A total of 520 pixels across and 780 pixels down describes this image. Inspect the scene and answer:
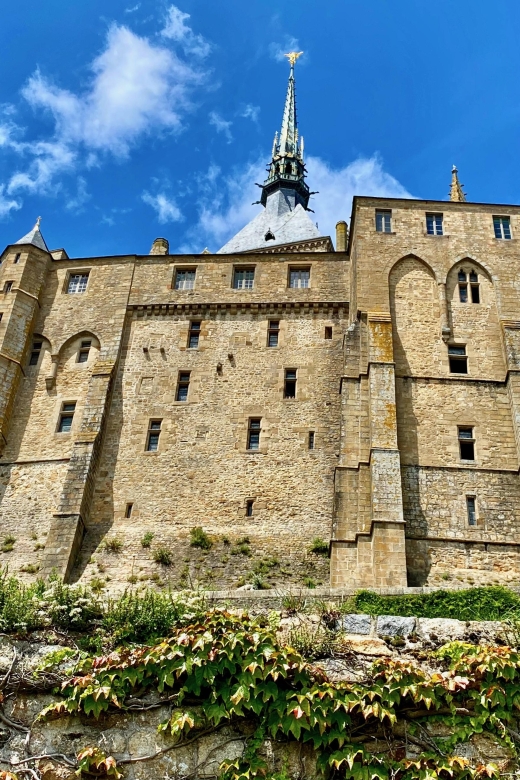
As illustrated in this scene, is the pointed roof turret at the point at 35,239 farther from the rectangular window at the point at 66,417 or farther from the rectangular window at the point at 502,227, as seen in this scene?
the rectangular window at the point at 502,227

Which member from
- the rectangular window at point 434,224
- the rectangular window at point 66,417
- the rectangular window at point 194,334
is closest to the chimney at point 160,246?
the rectangular window at point 194,334

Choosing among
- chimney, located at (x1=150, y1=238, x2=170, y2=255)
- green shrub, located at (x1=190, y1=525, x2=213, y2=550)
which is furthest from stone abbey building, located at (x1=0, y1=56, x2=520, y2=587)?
chimney, located at (x1=150, y1=238, x2=170, y2=255)

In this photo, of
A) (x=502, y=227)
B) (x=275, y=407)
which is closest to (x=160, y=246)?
(x=275, y=407)

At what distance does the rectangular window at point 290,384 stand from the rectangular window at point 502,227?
8.24m

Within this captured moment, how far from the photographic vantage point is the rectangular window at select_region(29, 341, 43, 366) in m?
31.2

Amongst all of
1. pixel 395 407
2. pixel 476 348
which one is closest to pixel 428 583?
pixel 395 407

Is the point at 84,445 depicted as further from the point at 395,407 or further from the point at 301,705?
the point at 301,705

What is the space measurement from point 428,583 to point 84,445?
37.4 ft

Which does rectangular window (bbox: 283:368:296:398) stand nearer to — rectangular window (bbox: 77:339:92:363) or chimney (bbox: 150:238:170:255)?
rectangular window (bbox: 77:339:92:363)

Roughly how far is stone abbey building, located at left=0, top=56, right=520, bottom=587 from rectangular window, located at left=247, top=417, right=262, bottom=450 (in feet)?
0.16

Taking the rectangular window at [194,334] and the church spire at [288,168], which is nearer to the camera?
the rectangular window at [194,334]

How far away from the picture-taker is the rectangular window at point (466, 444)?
25506 mm

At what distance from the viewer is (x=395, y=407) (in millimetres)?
25625

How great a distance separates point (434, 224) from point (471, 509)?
1050 cm
